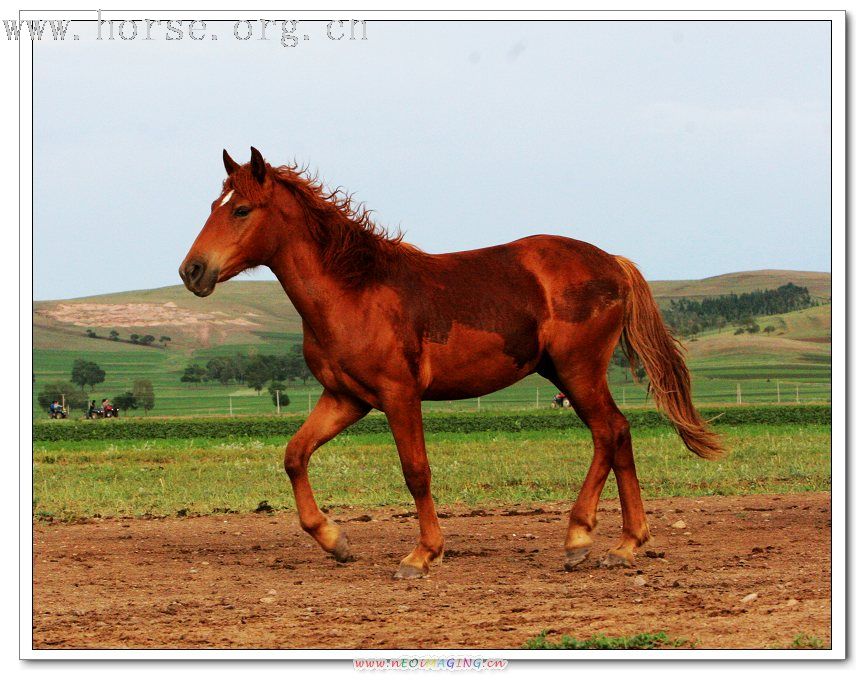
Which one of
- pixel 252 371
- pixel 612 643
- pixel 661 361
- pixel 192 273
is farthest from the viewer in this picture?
pixel 252 371

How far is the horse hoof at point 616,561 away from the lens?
8453 mm

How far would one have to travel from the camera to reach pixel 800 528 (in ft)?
33.4

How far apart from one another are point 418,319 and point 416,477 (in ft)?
4.02

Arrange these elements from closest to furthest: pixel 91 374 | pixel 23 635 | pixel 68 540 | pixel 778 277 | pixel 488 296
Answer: pixel 23 635, pixel 488 296, pixel 68 540, pixel 91 374, pixel 778 277

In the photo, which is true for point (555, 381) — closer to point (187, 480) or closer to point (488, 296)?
point (488, 296)

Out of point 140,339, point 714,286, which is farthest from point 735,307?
point 140,339

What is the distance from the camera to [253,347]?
72750 millimetres

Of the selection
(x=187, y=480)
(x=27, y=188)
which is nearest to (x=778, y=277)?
(x=187, y=480)

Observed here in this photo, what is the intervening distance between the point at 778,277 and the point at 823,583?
162 feet

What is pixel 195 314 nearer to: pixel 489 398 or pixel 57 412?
pixel 489 398

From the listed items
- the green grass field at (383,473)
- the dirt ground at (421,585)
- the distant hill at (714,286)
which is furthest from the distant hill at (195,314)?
the dirt ground at (421,585)

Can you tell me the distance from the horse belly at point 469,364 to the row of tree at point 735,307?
4246cm

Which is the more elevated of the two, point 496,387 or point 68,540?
point 496,387

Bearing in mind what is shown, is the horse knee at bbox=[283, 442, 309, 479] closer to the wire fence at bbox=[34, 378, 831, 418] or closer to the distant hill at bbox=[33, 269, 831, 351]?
the wire fence at bbox=[34, 378, 831, 418]
